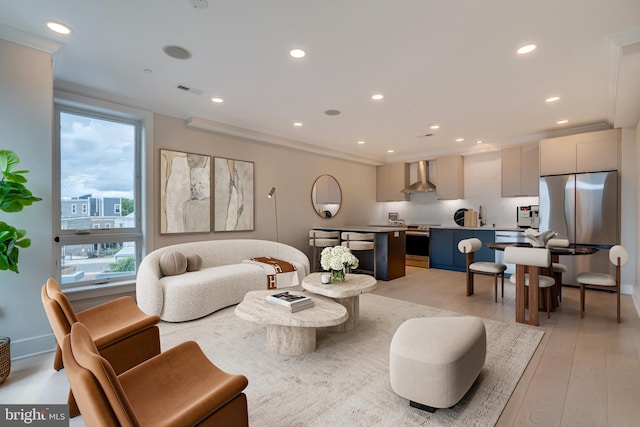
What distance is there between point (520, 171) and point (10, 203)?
7.23 m

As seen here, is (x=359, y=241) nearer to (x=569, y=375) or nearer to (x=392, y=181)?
(x=392, y=181)

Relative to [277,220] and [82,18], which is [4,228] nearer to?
[82,18]

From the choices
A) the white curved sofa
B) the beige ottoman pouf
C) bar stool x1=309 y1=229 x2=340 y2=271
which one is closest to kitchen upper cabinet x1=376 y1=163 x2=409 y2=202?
bar stool x1=309 y1=229 x2=340 y2=271

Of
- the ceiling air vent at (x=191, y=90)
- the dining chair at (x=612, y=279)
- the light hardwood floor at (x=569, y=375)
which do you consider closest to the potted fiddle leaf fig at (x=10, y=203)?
the light hardwood floor at (x=569, y=375)

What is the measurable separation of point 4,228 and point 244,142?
3.45 metres

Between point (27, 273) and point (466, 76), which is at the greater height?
point (466, 76)

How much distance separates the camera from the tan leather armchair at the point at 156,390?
912 millimetres

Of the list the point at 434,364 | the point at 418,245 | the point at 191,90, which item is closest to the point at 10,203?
the point at 191,90

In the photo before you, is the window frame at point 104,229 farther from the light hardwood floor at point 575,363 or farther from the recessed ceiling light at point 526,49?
the recessed ceiling light at point 526,49

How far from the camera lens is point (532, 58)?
279 centimetres

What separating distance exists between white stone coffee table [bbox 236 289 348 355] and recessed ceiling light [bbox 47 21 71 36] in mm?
2702

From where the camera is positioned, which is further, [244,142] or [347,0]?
[244,142]

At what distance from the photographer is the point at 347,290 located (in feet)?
9.41

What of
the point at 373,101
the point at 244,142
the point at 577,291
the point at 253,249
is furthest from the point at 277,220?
the point at 577,291
